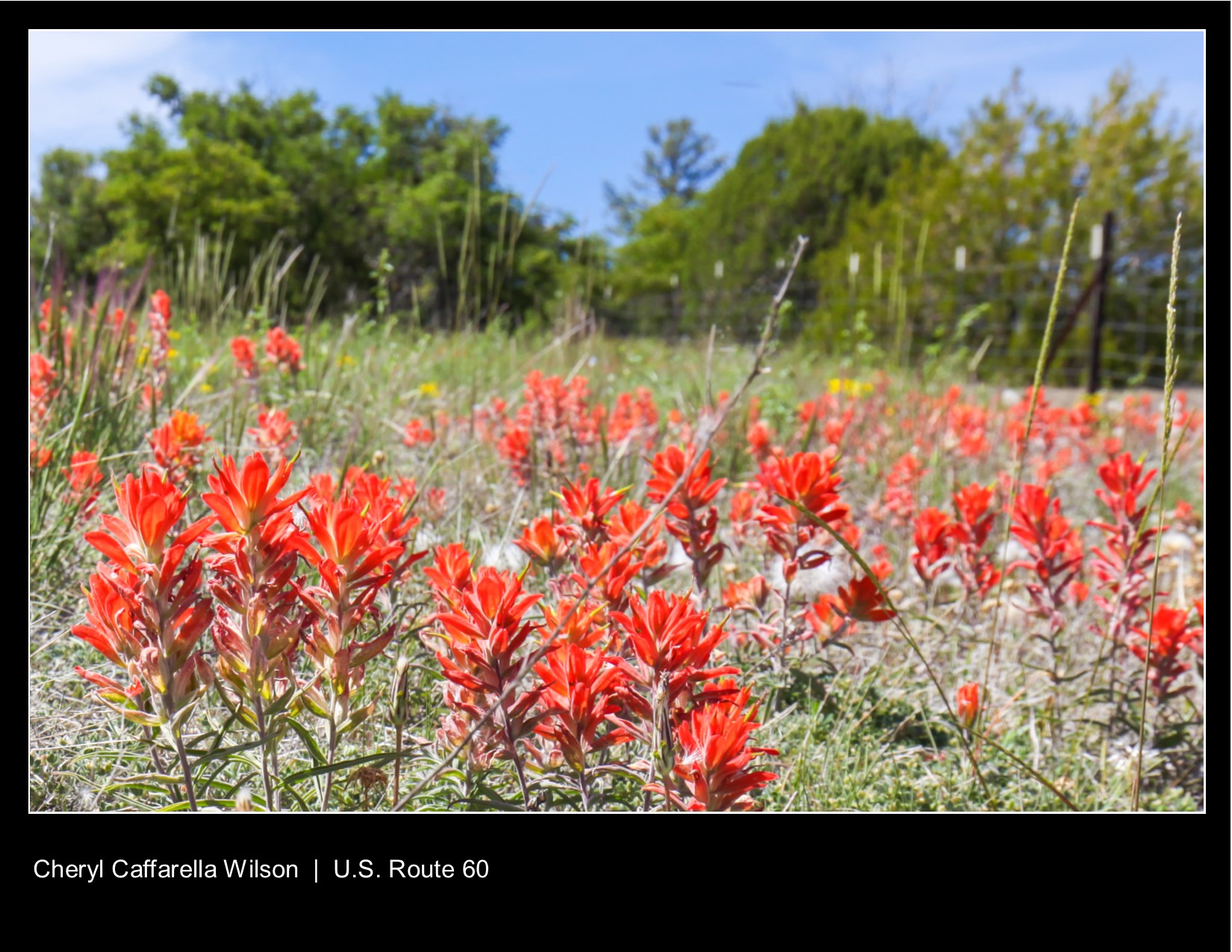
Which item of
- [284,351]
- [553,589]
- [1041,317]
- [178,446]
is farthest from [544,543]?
[1041,317]

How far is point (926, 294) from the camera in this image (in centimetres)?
1177

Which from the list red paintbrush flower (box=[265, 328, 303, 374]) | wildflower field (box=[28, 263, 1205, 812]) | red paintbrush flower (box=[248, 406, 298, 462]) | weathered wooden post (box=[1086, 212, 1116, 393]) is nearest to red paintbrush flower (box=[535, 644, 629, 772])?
wildflower field (box=[28, 263, 1205, 812])

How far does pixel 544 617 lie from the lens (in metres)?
1.23

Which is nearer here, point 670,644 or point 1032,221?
point 670,644

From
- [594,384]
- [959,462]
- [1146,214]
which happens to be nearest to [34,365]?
[594,384]

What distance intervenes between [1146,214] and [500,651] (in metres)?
12.5

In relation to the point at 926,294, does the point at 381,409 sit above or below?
below

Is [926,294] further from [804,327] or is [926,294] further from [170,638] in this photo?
[170,638]

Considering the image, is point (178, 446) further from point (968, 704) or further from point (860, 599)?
point (968, 704)

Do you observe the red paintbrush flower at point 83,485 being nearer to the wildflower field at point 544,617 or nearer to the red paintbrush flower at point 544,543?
the wildflower field at point 544,617

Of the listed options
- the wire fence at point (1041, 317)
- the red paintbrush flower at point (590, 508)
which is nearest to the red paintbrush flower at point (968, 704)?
the red paintbrush flower at point (590, 508)
